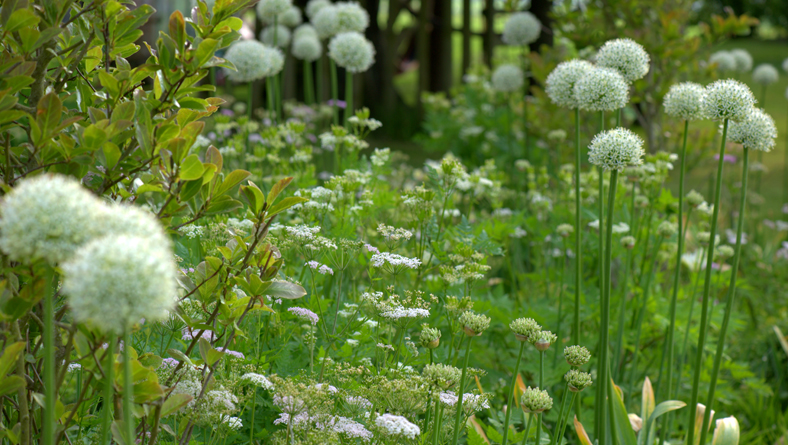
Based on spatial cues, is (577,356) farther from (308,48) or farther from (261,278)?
(308,48)

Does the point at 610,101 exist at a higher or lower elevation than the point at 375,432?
higher

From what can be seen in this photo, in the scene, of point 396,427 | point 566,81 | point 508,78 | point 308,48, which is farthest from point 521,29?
point 396,427

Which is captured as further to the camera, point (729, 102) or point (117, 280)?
point (729, 102)

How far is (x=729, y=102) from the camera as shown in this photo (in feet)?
5.96

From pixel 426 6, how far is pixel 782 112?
6012mm

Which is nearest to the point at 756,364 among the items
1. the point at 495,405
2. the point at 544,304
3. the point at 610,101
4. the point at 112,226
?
the point at 544,304

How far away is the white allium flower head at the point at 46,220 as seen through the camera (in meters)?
0.83

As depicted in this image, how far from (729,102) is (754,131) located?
0.15m

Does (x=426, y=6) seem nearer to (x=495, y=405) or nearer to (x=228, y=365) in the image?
(x=495, y=405)

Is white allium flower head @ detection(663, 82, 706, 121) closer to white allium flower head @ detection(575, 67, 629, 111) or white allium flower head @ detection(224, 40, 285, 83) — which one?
white allium flower head @ detection(575, 67, 629, 111)

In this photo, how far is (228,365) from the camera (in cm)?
179

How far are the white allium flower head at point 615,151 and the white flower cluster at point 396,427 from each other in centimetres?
89

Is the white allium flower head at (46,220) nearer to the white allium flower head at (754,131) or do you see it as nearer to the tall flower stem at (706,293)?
the tall flower stem at (706,293)

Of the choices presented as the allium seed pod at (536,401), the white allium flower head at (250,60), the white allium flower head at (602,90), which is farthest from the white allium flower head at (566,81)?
the white allium flower head at (250,60)
